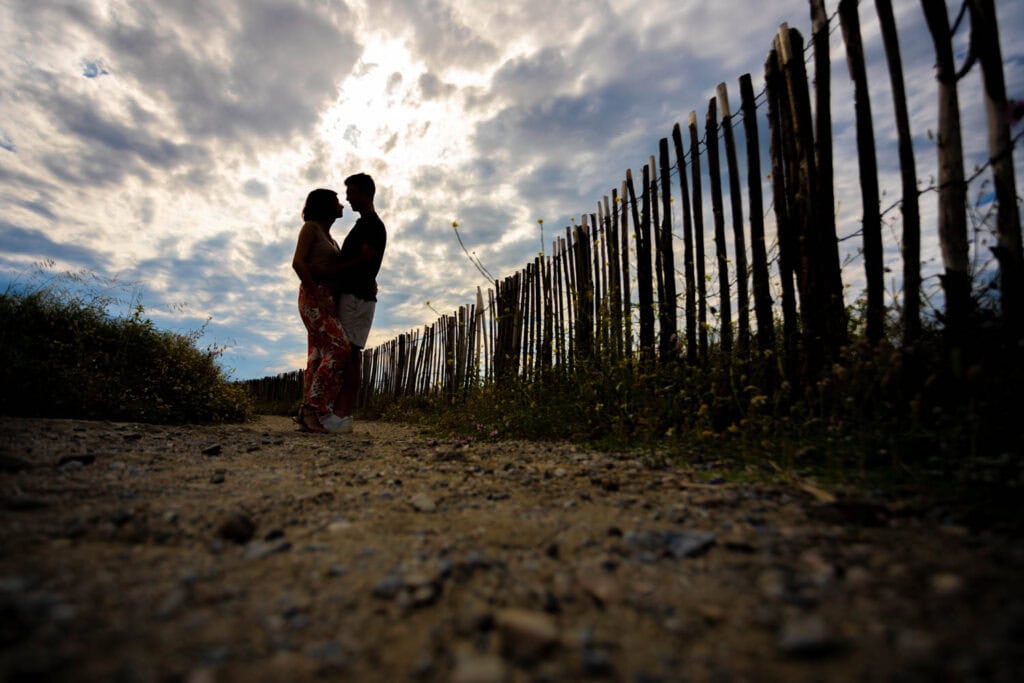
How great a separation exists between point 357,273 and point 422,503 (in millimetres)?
3486

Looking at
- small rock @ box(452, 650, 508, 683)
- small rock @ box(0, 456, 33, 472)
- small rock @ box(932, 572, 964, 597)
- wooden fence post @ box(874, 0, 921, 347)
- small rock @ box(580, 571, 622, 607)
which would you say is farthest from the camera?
wooden fence post @ box(874, 0, 921, 347)

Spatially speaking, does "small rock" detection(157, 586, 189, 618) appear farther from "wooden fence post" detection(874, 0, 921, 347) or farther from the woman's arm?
the woman's arm

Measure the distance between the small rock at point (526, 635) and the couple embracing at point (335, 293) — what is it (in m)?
4.15

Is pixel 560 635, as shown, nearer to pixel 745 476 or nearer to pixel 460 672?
pixel 460 672

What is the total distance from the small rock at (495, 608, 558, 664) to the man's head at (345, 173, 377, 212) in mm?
4645

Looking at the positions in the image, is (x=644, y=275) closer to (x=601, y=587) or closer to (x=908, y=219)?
(x=908, y=219)

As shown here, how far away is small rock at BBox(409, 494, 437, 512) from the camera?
1865 millimetres

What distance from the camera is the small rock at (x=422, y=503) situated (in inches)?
73.4

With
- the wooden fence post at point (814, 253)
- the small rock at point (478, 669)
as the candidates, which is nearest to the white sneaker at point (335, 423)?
the wooden fence post at point (814, 253)

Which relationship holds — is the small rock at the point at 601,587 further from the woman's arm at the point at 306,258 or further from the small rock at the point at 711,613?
the woman's arm at the point at 306,258

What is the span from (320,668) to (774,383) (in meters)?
2.88

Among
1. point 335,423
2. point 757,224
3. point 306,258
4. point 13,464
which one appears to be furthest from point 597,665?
point 306,258

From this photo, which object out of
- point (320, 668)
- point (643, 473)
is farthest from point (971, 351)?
point (320, 668)

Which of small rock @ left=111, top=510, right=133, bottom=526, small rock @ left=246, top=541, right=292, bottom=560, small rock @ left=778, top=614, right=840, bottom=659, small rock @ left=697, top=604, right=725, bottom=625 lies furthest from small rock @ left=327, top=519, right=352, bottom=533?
small rock @ left=778, top=614, right=840, bottom=659
